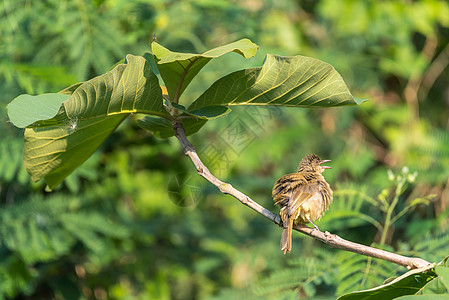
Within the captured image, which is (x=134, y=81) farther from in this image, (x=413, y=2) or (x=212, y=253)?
(x=413, y=2)

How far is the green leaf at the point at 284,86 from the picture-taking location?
3.16 ft

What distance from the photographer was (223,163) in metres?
1.33

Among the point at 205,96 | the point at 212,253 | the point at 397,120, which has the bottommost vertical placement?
the point at 212,253

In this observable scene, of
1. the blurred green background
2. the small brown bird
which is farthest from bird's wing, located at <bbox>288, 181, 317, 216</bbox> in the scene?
the blurred green background

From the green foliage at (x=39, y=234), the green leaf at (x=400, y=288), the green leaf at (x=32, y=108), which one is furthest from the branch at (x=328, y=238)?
the green foliage at (x=39, y=234)

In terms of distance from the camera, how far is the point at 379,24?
12.1ft

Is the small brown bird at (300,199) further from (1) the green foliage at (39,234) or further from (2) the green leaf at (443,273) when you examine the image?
(1) the green foliage at (39,234)

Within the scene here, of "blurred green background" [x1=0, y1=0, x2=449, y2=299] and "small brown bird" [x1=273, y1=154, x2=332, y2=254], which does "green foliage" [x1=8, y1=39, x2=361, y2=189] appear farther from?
"small brown bird" [x1=273, y1=154, x2=332, y2=254]

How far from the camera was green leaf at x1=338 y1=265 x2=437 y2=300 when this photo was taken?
3.13 feet

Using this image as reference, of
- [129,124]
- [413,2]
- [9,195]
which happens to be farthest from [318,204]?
[413,2]

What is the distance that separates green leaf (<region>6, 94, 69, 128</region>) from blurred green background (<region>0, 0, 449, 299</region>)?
10.1 inches

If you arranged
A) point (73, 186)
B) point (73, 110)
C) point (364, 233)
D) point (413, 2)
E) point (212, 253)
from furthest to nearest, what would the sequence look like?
point (413, 2) → point (212, 253) → point (364, 233) → point (73, 186) → point (73, 110)

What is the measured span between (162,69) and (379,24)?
307 cm

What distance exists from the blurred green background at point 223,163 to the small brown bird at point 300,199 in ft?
0.51
